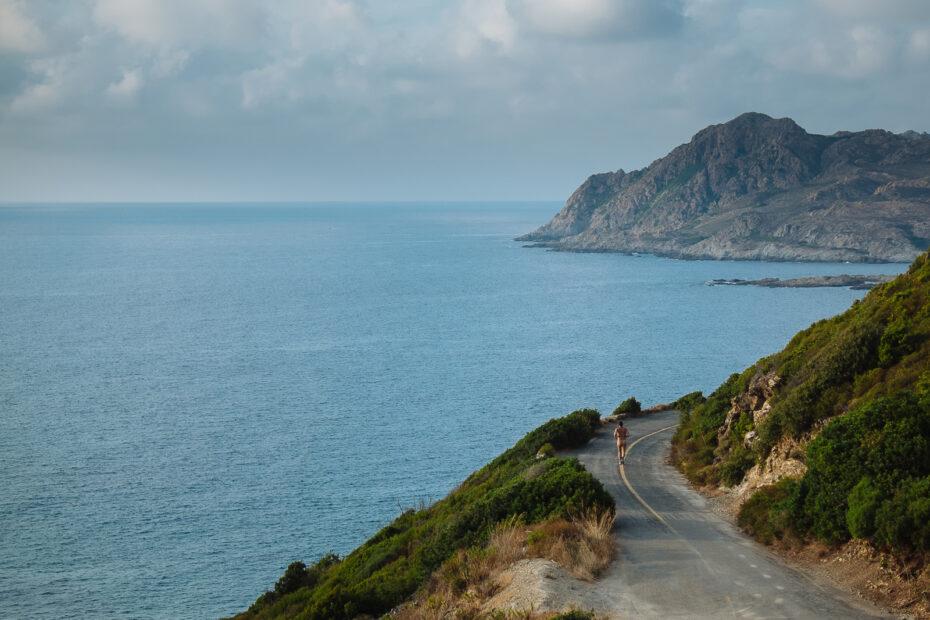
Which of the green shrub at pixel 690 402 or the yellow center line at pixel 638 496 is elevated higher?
the yellow center line at pixel 638 496

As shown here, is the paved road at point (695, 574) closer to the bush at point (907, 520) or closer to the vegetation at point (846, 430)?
the vegetation at point (846, 430)

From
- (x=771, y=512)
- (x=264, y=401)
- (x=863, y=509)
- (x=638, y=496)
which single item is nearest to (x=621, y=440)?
(x=638, y=496)

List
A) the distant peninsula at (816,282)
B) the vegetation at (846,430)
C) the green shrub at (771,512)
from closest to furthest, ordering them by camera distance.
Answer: the vegetation at (846,430) < the green shrub at (771,512) < the distant peninsula at (816,282)

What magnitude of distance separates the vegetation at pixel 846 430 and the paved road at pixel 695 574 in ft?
4.11

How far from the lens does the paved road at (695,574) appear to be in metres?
14.0

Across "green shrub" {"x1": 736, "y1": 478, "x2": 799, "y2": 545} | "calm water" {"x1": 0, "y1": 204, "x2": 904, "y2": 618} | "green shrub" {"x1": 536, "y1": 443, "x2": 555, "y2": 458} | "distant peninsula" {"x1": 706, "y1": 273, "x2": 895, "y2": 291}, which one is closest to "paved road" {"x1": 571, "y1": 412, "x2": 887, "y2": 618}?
"green shrub" {"x1": 736, "y1": 478, "x2": 799, "y2": 545}

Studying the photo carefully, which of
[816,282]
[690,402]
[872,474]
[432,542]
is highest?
[872,474]

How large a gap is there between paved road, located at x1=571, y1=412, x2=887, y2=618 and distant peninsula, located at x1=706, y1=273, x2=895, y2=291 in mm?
161172

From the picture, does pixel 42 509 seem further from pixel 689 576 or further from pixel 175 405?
pixel 689 576

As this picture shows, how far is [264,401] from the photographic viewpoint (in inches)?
2965

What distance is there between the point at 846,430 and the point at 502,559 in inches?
310

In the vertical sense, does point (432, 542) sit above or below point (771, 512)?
below

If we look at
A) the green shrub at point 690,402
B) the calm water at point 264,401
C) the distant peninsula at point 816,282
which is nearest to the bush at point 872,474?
the green shrub at point 690,402

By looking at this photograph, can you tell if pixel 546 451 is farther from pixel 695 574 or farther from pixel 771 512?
pixel 695 574
